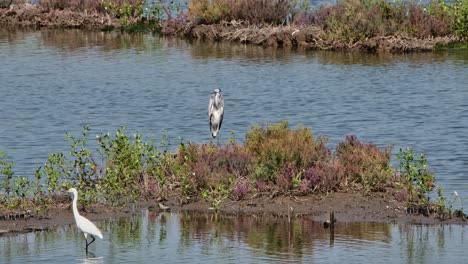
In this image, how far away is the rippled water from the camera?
91.4ft

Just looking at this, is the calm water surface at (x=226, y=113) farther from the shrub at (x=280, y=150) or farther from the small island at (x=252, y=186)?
the shrub at (x=280, y=150)

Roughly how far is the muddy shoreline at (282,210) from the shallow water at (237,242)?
9.4 inches

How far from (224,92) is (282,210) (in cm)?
1451

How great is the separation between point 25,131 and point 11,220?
1000 cm

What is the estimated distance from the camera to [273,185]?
66.7 ft

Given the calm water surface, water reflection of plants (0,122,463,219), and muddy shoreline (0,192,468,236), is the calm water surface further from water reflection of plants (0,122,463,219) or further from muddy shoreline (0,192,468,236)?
water reflection of plants (0,122,463,219)

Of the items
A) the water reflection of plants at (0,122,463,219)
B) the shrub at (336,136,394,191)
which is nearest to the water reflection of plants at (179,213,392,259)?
the water reflection of plants at (0,122,463,219)

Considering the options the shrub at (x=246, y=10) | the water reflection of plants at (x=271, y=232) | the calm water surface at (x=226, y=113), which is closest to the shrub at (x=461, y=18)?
the calm water surface at (x=226, y=113)

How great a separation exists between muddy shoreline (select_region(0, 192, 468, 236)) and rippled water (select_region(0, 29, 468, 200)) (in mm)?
2653

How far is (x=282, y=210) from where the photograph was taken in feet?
65.1

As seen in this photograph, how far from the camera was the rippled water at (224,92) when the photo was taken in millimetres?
27844

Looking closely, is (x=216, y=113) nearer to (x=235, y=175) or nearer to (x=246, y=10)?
(x=235, y=175)

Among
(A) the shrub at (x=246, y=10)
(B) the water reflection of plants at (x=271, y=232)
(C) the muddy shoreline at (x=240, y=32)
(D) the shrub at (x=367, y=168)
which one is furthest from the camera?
(A) the shrub at (x=246, y=10)

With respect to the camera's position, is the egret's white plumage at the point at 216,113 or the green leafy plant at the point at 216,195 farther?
the egret's white plumage at the point at 216,113
